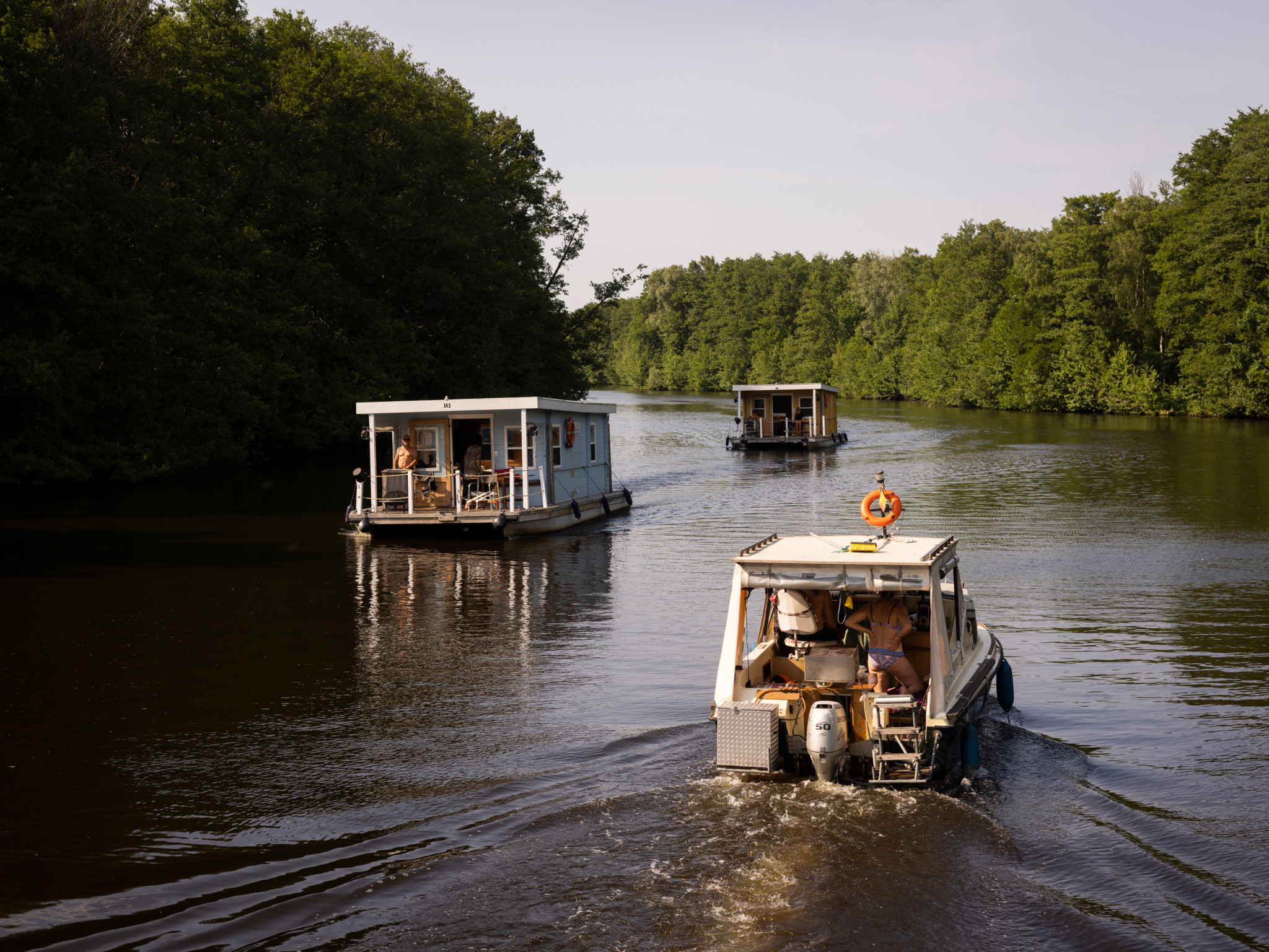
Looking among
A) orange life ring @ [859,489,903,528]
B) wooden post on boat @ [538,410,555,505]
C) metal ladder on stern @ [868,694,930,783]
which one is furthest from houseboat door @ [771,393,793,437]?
metal ladder on stern @ [868,694,930,783]

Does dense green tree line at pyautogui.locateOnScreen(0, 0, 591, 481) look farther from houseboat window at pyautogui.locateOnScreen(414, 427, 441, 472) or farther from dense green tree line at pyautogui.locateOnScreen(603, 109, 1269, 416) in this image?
dense green tree line at pyautogui.locateOnScreen(603, 109, 1269, 416)

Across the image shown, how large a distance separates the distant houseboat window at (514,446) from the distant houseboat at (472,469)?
0.9 inches

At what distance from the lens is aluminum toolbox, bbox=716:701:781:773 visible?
34.2 ft

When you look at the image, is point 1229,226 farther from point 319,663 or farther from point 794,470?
point 319,663

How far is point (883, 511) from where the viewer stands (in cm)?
1298

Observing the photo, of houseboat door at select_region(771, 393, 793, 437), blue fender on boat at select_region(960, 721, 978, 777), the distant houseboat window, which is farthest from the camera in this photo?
houseboat door at select_region(771, 393, 793, 437)

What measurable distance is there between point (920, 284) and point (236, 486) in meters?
119

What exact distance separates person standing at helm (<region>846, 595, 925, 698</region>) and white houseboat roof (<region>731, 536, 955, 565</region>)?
535 mm

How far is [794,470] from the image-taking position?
51062 mm

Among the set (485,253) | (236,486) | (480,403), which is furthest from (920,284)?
(480,403)

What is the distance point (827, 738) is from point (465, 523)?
2023cm

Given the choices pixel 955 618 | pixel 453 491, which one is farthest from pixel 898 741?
pixel 453 491

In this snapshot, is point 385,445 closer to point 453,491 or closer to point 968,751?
point 453,491

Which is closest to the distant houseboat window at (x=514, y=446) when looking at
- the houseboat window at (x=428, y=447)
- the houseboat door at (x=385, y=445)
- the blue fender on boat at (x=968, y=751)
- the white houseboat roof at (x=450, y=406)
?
the white houseboat roof at (x=450, y=406)
